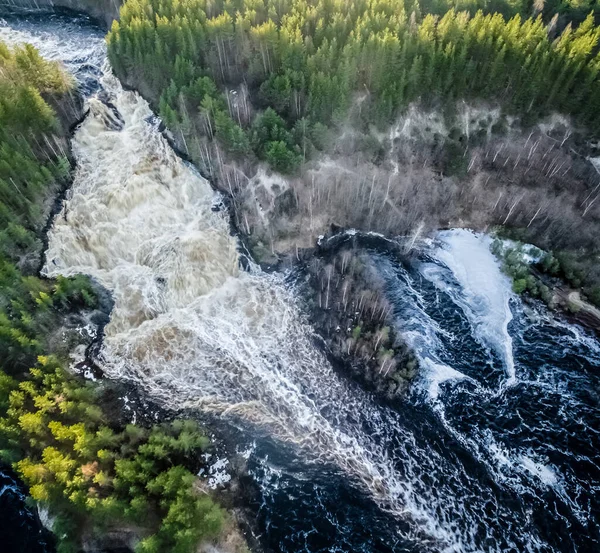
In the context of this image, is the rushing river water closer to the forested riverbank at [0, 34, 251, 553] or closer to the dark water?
the forested riverbank at [0, 34, 251, 553]

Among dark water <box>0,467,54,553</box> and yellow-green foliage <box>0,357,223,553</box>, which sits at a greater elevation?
yellow-green foliage <box>0,357,223,553</box>

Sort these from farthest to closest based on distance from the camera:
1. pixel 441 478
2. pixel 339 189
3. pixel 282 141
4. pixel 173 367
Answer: pixel 339 189 → pixel 282 141 → pixel 173 367 → pixel 441 478

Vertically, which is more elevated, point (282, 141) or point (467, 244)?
point (282, 141)

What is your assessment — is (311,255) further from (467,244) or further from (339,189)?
(467,244)

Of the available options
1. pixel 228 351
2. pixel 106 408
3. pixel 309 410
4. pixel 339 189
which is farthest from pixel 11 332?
pixel 339 189

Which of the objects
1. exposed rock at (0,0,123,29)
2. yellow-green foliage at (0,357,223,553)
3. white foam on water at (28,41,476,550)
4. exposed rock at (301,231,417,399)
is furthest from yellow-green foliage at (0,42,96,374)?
exposed rock at (301,231,417,399)

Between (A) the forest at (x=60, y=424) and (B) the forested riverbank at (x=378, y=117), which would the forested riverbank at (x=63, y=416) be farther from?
(B) the forested riverbank at (x=378, y=117)
